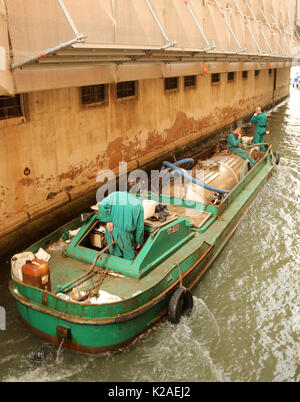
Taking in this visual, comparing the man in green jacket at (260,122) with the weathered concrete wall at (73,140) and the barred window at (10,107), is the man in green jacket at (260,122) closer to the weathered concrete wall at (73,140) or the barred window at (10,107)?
the weathered concrete wall at (73,140)

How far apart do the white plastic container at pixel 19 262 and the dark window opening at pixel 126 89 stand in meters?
5.86

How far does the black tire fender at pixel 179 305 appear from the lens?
219 inches

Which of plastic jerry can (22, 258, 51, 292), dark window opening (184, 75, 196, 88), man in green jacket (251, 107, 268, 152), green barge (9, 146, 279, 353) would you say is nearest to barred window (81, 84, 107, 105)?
green barge (9, 146, 279, 353)

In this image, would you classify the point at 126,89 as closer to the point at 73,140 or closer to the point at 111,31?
the point at 73,140

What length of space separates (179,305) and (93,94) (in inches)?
229

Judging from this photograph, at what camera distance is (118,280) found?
5.66 metres

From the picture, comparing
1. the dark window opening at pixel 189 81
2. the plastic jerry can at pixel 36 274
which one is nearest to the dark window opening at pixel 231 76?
the dark window opening at pixel 189 81

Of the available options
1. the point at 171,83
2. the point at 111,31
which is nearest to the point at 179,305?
the point at 111,31

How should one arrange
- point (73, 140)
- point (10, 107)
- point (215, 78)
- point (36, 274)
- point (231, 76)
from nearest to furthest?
point (36, 274)
point (10, 107)
point (73, 140)
point (215, 78)
point (231, 76)

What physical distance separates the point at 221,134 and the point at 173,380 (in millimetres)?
15344

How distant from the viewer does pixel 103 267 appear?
595 centimetres

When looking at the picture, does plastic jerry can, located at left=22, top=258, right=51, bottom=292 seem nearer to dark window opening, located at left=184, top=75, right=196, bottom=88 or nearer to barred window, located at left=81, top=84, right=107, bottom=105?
barred window, located at left=81, top=84, right=107, bottom=105

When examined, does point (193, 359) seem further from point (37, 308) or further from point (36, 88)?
point (36, 88)

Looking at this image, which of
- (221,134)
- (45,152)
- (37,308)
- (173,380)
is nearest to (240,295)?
(173,380)
